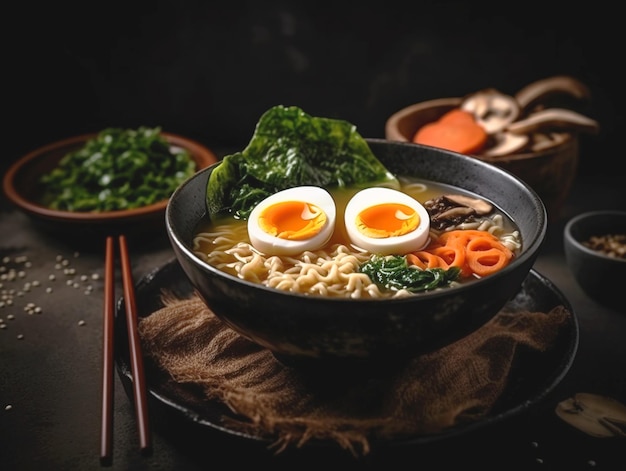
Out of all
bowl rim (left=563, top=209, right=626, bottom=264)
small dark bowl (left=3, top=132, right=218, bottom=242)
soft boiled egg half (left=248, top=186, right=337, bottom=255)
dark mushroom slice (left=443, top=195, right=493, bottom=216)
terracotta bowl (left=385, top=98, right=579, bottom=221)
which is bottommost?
small dark bowl (left=3, top=132, right=218, bottom=242)

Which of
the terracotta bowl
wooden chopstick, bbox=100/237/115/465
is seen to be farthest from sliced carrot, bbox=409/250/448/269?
wooden chopstick, bbox=100/237/115/465

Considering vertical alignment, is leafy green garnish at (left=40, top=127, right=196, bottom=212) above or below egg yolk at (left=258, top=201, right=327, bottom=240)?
below

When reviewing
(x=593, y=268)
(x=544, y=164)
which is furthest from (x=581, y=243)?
(x=544, y=164)

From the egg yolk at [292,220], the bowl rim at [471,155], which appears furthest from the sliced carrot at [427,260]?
the bowl rim at [471,155]

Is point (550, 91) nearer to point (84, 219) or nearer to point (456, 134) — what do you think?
point (456, 134)

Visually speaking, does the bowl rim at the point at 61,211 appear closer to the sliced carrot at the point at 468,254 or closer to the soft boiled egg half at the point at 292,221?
the soft boiled egg half at the point at 292,221

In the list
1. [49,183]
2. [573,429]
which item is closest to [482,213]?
[573,429]

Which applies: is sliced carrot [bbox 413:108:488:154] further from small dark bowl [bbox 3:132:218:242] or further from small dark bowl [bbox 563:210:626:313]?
small dark bowl [bbox 3:132:218:242]
